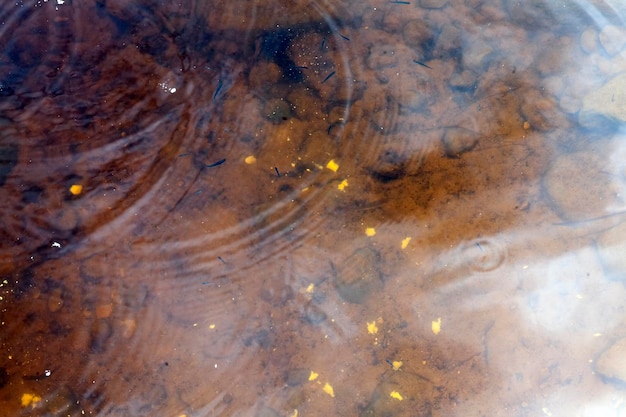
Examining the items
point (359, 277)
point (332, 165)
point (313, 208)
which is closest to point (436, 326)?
point (359, 277)

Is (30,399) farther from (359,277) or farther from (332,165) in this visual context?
(332,165)

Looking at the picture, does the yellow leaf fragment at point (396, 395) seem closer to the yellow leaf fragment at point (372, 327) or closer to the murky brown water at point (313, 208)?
the murky brown water at point (313, 208)

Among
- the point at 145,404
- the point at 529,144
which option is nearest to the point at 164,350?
the point at 145,404

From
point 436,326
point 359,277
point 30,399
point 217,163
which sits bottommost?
point 30,399

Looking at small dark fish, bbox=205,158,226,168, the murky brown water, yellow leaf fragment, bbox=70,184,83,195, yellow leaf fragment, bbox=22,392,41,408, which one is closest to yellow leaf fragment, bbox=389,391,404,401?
the murky brown water

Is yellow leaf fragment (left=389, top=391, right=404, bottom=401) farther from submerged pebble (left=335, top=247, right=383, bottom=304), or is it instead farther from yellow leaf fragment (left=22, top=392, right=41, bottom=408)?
yellow leaf fragment (left=22, top=392, right=41, bottom=408)

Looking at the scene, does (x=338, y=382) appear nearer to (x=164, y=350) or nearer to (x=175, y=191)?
(x=164, y=350)

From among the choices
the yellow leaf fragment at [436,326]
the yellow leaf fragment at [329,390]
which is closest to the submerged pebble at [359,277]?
the yellow leaf fragment at [436,326]
